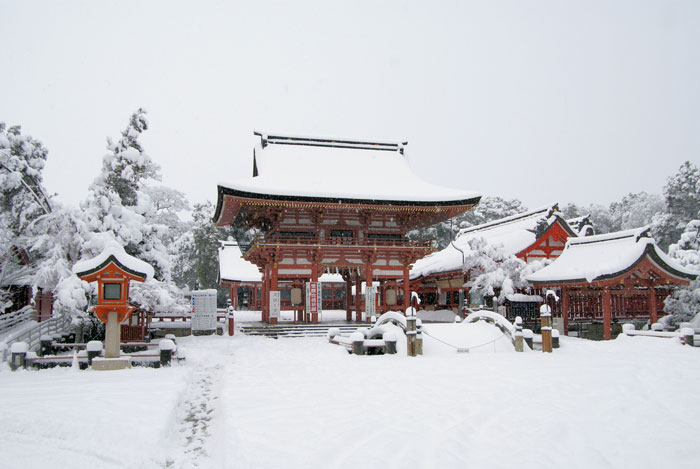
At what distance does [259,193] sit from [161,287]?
6.28 m

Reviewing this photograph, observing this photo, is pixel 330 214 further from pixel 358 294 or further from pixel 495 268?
pixel 495 268

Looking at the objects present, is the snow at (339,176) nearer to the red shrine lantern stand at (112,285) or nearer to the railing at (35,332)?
the railing at (35,332)

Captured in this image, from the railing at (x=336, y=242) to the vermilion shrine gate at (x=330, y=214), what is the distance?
48 millimetres

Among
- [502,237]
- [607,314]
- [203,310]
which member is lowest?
[607,314]

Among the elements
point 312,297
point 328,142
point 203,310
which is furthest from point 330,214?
point 203,310

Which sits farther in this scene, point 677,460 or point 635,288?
point 635,288

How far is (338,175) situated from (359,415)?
20.3 m

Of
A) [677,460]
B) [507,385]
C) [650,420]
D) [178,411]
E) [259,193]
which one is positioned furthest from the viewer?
[259,193]

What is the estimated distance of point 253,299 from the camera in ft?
141

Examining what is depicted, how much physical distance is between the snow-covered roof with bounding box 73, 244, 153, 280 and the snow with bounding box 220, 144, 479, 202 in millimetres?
9431

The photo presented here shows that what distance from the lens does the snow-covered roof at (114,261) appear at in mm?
12969

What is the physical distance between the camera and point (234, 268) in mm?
40562

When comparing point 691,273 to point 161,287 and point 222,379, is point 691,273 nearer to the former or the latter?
point 222,379

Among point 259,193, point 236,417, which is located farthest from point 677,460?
point 259,193
